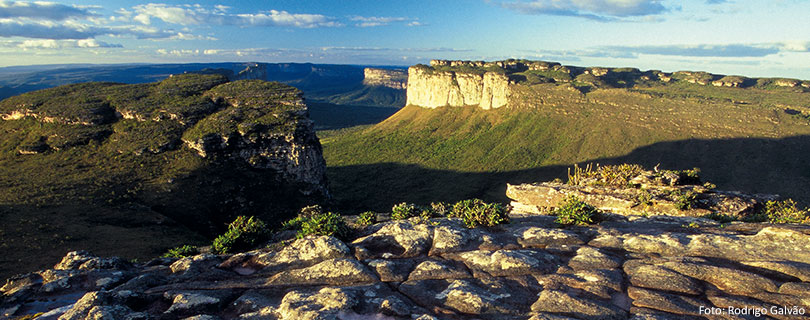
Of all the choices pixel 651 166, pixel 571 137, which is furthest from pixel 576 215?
pixel 571 137

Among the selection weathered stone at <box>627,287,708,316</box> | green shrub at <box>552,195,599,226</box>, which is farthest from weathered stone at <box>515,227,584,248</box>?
weathered stone at <box>627,287,708,316</box>

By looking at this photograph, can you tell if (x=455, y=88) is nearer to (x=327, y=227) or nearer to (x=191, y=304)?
(x=327, y=227)

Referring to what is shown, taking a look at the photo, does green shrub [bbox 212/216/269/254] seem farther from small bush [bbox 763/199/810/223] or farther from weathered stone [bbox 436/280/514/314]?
small bush [bbox 763/199/810/223]

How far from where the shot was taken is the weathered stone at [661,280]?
32.9 feet

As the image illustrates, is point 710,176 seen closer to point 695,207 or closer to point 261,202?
point 695,207

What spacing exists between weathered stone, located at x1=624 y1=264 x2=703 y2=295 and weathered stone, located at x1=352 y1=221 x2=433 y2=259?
21.1ft

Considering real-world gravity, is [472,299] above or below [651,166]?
above

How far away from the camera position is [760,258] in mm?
11438

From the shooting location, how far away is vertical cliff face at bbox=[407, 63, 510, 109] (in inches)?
5551

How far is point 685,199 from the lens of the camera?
2159 centimetres

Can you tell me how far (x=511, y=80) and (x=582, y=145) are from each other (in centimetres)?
5161

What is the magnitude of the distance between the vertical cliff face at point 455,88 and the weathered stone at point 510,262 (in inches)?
5108

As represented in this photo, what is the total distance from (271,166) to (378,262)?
5375 centimetres

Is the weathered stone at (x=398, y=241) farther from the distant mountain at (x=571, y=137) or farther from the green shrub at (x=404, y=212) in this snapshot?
the distant mountain at (x=571, y=137)
